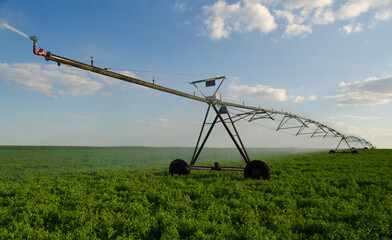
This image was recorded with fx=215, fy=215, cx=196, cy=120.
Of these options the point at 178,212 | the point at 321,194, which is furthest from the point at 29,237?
the point at 321,194

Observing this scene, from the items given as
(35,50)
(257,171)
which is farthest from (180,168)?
(35,50)

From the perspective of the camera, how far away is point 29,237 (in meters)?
5.80

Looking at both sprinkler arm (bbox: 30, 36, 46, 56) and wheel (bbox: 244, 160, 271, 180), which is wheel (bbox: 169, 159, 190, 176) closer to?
wheel (bbox: 244, 160, 271, 180)

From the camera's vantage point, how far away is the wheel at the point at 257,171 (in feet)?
41.9

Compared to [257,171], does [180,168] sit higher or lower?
lower

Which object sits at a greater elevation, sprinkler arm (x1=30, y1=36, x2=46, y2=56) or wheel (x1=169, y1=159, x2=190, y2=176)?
sprinkler arm (x1=30, y1=36, x2=46, y2=56)

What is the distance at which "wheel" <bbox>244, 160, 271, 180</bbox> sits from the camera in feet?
41.9

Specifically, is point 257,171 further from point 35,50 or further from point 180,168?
point 35,50

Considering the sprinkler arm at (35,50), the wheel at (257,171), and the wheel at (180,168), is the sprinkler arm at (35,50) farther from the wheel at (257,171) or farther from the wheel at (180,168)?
the wheel at (257,171)

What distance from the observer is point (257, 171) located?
12961 mm

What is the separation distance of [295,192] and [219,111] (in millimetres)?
7873

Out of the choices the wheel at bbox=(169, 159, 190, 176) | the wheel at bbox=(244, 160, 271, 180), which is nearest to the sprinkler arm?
the wheel at bbox=(169, 159, 190, 176)

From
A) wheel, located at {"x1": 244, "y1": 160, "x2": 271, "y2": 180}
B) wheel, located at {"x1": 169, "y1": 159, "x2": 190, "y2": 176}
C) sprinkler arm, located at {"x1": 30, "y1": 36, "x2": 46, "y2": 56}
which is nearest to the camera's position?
sprinkler arm, located at {"x1": 30, "y1": 36, "x2": 46, "y2": 56}

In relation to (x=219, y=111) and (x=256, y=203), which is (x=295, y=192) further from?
(x=219, y=111)
